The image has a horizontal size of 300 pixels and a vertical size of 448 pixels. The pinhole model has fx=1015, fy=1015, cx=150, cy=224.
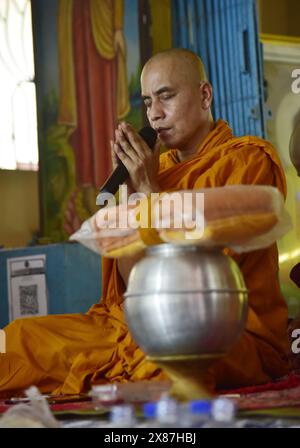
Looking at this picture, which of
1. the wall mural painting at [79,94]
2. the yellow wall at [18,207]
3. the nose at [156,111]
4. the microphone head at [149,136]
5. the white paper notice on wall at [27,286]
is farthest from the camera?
the yellow wall at [18,207]

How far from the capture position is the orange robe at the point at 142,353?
3127 mm

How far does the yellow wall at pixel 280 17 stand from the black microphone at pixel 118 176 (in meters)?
2.81

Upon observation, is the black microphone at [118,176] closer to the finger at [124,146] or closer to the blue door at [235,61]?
the finger at [124,146]

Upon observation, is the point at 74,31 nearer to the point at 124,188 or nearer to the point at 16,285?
the point at 16,285

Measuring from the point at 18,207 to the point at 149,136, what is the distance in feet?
9.71

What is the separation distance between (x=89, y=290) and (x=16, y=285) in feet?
1.77

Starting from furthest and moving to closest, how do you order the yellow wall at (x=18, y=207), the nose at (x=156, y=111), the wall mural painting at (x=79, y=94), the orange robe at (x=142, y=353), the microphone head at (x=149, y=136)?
1. the yellow wall at (x=18, y=207)
2. the wall mural painting at (x=79, y=94)
3. the nose at (x=156, y=111)
4. the microphone head at (x=149, y=136)
5. the orange robe at (x=142, y=353)

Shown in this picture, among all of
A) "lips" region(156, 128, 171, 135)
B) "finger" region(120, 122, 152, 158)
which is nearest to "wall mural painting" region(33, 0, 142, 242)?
"lips" region(156, 128, 171, 135)

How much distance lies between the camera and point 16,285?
5418 millimetres

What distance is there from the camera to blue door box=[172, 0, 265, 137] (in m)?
5.44

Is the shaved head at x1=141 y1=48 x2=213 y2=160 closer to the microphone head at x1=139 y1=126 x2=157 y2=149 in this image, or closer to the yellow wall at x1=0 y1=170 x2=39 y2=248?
the microphone head at x1=139 y1=126 x2=157 y2=149

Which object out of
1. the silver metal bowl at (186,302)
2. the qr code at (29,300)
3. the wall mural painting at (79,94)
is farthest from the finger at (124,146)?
the wall mural painting at (79,94)

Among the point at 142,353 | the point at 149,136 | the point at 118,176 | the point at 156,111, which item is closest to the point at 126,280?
the point at 142,353

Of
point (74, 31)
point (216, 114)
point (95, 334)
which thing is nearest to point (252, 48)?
point (216, 114)
